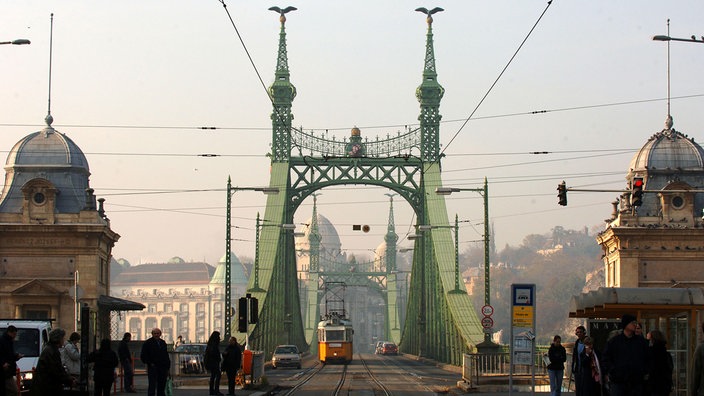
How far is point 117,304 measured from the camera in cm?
6253

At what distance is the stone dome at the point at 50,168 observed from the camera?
231 ft

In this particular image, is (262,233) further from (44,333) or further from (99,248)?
(44,333)

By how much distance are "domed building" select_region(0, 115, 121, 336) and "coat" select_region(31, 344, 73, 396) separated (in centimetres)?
3978

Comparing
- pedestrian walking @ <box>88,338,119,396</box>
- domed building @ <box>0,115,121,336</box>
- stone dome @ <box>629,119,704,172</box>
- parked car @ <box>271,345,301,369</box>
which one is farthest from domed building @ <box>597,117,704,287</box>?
pedestrian walking @ <box>88,338,119,396</box>

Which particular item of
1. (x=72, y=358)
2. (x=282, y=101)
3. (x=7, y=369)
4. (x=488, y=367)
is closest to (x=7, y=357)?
(x=7, y=369)

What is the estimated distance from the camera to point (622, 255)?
6544 cm

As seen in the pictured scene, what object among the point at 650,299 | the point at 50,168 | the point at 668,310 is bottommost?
the point at 668,310

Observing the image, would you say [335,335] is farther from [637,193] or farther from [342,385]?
[637,193]

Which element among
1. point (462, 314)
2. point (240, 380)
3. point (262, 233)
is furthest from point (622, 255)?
point (262, 233)


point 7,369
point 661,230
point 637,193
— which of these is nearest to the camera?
point 7,369

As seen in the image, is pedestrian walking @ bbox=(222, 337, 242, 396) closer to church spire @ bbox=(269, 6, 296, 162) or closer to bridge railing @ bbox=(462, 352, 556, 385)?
bridge railing @ bbox=(462, 352, 556, 385)

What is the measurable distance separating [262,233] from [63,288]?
84.4 ft

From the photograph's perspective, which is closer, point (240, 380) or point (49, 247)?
point (240, 380)

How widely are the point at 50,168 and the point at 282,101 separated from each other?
72.6ft
